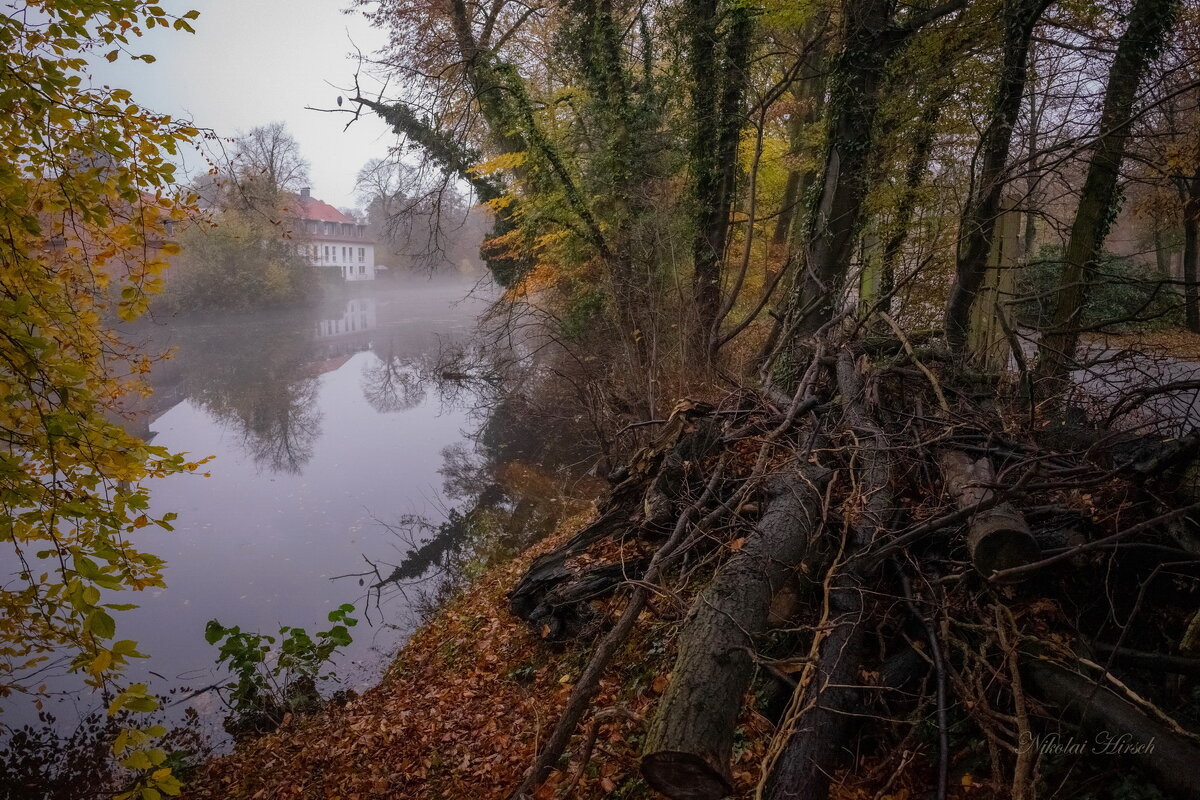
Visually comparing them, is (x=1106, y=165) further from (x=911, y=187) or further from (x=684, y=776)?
(x=684, y=776)

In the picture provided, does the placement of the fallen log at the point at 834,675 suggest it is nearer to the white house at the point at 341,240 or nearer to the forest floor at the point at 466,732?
the forest floor at the point at 466,732

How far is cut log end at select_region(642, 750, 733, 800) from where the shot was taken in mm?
2373

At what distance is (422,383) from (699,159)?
1421 centimetres

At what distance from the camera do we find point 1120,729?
2521 millimetres

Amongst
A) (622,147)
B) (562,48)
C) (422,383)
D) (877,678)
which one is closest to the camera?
(877,678)

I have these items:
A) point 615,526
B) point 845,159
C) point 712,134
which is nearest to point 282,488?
point 615,526

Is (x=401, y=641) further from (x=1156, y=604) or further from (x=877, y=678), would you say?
(x=1156, y=604)

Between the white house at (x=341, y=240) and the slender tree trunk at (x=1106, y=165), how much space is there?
61037 mm

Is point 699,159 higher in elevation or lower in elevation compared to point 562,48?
lower

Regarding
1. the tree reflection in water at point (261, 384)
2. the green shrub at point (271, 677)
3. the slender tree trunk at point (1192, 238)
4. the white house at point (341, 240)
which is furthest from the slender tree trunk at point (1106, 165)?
the white house at point (341, 240)

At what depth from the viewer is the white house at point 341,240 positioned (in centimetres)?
6206

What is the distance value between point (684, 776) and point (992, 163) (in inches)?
326

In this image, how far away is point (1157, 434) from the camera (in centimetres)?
358

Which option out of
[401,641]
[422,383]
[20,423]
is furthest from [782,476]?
[422,383]
